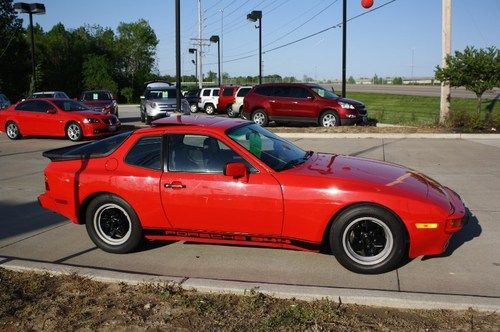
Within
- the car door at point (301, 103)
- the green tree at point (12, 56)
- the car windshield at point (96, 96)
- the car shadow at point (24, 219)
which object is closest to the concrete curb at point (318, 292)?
the car shadow at point (24, 219)

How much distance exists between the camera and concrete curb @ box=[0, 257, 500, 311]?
13.1 ft

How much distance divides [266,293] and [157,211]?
1576 mm

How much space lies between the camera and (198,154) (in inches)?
209

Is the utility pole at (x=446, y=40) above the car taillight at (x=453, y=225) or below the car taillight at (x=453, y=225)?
above

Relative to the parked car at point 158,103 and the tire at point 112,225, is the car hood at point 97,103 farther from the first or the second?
the tire at point 112,225

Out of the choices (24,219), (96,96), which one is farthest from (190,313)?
(96,96)

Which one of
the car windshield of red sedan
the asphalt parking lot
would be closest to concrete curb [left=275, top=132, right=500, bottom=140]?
the asphalt parking lot

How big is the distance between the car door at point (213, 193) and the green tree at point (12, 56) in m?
42.4

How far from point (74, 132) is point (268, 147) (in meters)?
12.9

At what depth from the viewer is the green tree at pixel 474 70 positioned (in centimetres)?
1602

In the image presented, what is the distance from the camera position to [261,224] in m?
4.93

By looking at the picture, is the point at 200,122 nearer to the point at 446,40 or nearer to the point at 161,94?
the point at 446,40

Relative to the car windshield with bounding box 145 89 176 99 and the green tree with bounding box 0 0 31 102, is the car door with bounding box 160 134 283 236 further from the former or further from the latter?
the green tree with bounding box 0 0 31 102

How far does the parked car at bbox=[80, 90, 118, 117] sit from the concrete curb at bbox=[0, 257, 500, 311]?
1940 centimetres
